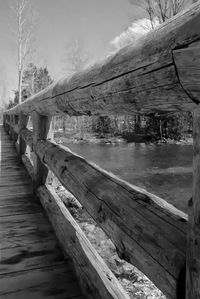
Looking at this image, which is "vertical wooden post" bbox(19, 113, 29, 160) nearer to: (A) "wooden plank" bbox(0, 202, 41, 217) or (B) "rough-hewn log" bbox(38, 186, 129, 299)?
(A) "wooden plank" bbox(0, 202, 41, 217)

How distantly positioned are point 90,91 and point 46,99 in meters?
1.37

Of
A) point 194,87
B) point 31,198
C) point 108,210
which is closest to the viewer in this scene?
point 194,87

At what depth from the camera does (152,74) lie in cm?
106

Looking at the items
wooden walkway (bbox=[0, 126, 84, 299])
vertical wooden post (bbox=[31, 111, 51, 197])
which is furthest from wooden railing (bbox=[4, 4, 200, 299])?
vertical wooden post (bbox=[31, 111, 51, 197])

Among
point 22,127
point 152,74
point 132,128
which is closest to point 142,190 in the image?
point 152,74

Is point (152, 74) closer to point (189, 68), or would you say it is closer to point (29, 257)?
point (189, 68)

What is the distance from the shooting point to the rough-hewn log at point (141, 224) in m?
0.94

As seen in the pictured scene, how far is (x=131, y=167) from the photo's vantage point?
12156 millimetres

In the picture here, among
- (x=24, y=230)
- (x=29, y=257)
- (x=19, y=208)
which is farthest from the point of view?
(x=19, y=208)

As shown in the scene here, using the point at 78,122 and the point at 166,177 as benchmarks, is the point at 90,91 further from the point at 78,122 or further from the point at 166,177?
the point at 78,122

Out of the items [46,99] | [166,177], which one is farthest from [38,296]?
[166,177]

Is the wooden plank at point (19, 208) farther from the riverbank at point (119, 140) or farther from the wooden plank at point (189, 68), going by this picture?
the riverbank at point (119, 140)

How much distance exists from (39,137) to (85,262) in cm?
220

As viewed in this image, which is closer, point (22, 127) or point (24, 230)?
point (24, 230)
